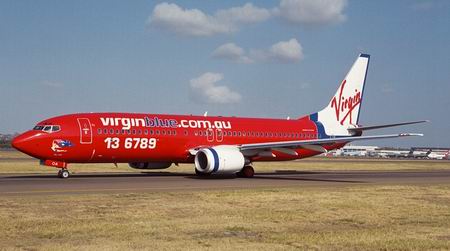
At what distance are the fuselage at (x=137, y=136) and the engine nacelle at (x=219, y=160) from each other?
260cm

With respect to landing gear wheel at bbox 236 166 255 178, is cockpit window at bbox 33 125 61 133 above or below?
above

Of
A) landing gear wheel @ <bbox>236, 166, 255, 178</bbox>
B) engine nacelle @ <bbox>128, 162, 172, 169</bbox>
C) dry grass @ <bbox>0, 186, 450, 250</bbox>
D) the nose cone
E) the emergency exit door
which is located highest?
the emergency exit door

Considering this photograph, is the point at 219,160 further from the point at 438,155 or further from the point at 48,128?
the point at 438,155

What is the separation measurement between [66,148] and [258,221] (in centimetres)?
1876

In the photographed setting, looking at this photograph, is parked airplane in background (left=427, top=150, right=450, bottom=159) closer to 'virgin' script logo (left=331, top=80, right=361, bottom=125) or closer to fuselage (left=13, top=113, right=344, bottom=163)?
'virgin' script logo (left=331, top=80, right=361, bottom=125)

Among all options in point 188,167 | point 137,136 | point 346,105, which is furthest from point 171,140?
point 188,167

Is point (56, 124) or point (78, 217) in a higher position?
point (56, 124)

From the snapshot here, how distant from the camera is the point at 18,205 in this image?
16672mm

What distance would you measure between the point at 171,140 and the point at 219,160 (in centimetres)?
399

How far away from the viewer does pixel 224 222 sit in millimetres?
13844

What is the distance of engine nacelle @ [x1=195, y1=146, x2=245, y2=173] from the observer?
3130 centimetres

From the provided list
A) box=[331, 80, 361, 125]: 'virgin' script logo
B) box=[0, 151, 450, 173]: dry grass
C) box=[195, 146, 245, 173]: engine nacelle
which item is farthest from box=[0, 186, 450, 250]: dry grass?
box=[0, 151, 450, 173]: dry grass

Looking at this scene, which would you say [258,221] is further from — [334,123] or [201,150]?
[334,123]

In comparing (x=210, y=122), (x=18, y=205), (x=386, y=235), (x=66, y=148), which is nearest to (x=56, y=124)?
(x=66, y=148)
